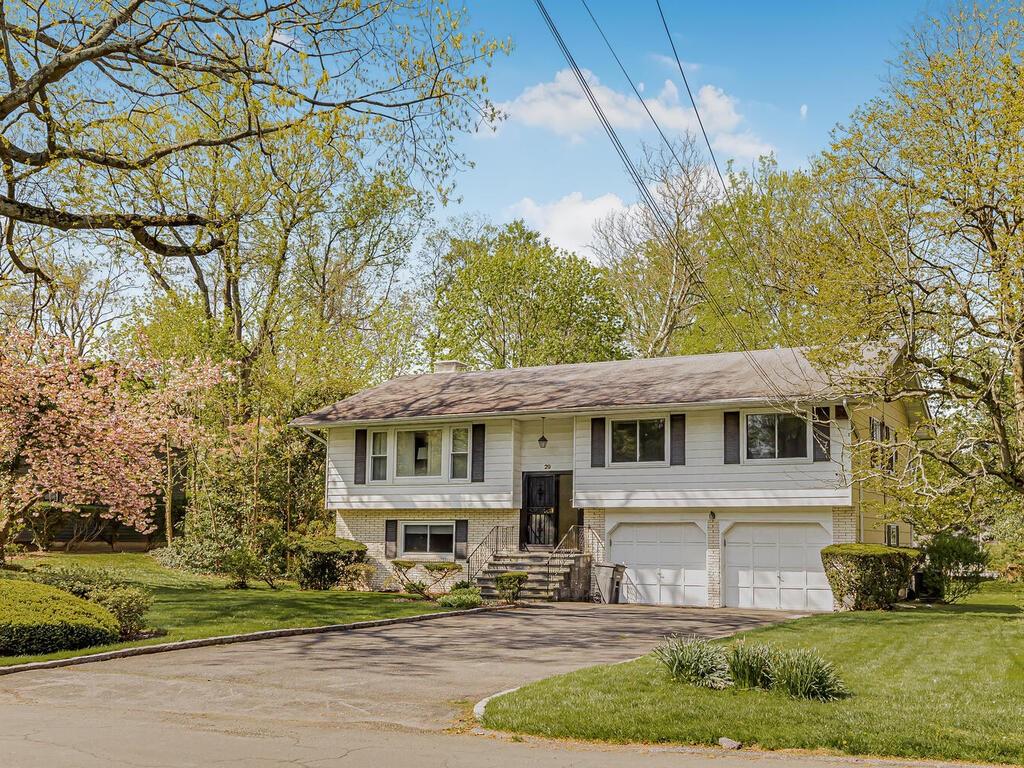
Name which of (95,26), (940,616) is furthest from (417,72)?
(940,616)

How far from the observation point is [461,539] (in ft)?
95.7

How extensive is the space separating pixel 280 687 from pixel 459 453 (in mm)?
17500

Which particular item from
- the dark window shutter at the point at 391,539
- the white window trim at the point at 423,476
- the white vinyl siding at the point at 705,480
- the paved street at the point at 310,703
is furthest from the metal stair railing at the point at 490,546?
the paved street at the point at 310,703

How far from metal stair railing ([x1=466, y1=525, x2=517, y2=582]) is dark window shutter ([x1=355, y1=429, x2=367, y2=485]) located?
4313mm

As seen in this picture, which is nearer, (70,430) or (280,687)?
(280,687)

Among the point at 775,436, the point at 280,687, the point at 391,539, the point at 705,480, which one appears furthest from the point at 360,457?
the point at 280,687


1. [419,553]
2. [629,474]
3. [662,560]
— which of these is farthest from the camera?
[419,553]

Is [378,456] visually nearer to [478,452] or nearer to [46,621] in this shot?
[478,452]

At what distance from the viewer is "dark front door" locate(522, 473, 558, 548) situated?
2848cm

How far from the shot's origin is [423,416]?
29.1 meters

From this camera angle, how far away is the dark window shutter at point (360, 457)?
1201 inches

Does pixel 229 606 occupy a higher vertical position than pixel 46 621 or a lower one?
lower

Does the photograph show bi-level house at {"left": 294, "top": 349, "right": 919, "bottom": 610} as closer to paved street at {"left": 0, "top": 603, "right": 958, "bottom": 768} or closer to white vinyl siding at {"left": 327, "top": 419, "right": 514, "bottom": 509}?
white vinyl siding at {"left": 327, "top": 419, "right": 514, "bottom": 509}

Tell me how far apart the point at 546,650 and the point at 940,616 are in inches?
403
